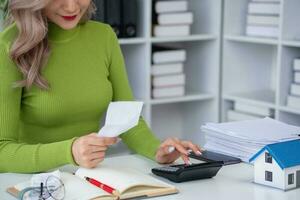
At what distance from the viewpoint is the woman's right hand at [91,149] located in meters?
1.69

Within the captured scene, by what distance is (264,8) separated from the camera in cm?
328

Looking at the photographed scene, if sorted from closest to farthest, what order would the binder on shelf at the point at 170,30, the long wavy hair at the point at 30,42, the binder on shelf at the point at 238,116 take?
the long wavy hair at the point at 30,42
the binder on shelf at the point at 170,30
the binder on shelf at the point at 238,116

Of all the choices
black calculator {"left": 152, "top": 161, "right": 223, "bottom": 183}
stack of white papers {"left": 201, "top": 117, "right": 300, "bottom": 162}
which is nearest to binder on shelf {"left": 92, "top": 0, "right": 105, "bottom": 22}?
stack of white papers {"left": 201, "top": 117, "right": 300, "bottom": 162}

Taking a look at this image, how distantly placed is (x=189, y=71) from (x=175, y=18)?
1.58ft

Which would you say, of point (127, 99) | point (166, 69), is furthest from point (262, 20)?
point (127, 99)

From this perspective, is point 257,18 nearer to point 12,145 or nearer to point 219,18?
point 219,18

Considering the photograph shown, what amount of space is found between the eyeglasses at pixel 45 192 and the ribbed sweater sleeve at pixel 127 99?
0.51 meters

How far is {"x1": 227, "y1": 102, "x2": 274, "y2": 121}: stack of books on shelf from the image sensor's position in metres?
3.35

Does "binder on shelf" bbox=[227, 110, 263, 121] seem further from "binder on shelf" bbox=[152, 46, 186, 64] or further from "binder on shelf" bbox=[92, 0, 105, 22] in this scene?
"binder on shelf" bbox=[92, 0, 105, 22]

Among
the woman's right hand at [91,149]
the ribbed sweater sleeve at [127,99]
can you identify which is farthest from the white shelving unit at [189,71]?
the woman's right hand at [91,149]

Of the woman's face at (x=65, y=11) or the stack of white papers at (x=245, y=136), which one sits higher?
the woman's face at (x=65, y=11)

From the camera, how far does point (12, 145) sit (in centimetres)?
190

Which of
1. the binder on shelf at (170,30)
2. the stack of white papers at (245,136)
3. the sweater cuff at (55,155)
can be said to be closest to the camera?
the sweater cuff at (55,155)

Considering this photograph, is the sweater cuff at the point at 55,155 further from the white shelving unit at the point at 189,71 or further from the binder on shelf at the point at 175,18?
the binder on shelf at the point at 175,18
